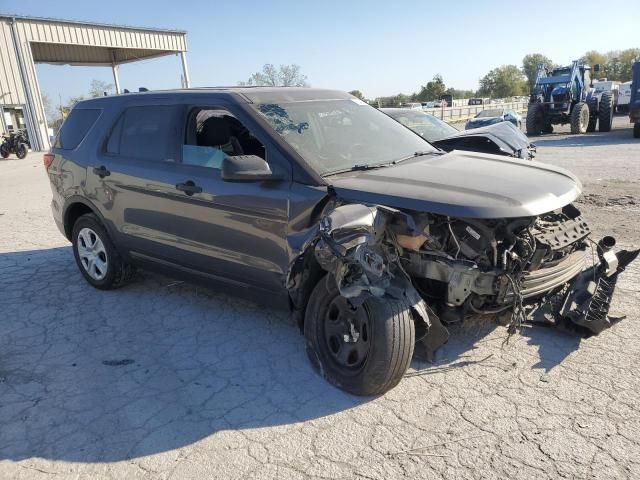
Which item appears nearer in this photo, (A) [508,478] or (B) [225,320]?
(A) [508,478]

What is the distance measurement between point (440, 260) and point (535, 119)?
20.7m

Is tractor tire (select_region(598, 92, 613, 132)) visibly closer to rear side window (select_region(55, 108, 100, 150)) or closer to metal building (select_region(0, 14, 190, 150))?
rear side window (select_region(55, 108, 100, 150))

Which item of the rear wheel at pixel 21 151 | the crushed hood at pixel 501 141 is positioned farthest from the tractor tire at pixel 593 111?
the rear wheel at pixel 21 151

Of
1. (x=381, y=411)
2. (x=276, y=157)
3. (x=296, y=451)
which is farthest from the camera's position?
(x=276, y=157)

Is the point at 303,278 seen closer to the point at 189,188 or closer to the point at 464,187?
the point at 464,187

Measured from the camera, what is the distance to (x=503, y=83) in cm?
8844

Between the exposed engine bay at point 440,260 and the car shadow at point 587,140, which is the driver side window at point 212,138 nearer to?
the exposed engine bay at point 440,260

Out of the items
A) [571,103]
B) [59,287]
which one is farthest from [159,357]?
[571,103]

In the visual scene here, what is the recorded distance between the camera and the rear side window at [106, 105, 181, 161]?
4.32 metres

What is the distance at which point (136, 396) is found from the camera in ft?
10.9

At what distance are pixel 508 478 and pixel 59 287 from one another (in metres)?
4.70

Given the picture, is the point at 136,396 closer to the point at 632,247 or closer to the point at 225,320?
the point at 225,320

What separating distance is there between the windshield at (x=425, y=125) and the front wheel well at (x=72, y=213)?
533 cm

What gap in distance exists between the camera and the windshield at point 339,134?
372 cm
